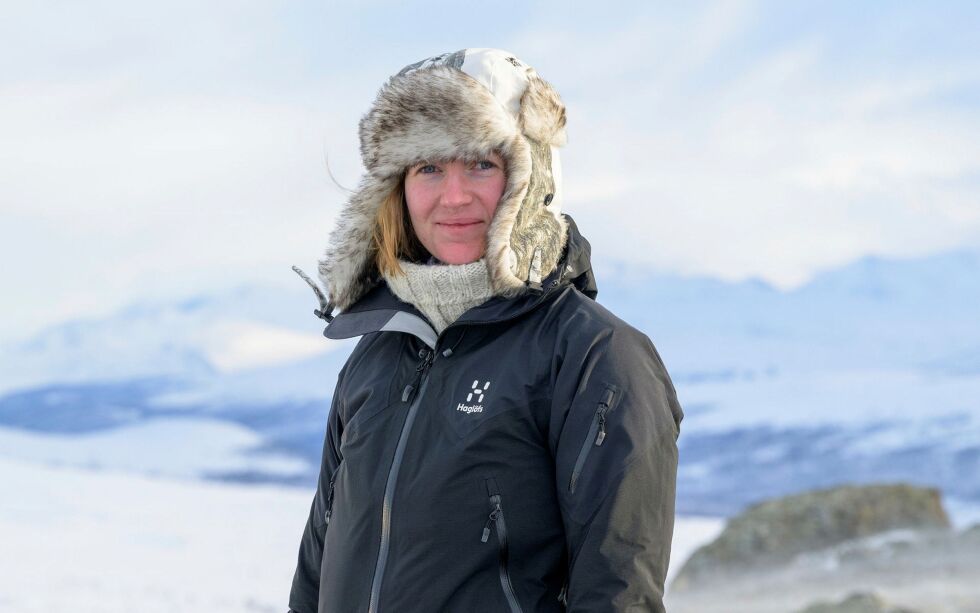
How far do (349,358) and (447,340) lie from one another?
407mm

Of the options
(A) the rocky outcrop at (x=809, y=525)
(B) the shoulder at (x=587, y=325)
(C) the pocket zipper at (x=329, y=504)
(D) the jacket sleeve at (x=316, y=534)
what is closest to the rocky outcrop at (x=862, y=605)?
(A) the rocky outcrop at (x=809, y=525)

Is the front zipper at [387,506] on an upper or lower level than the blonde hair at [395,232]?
lower

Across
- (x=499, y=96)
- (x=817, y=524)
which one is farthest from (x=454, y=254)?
(x=817, y=524)

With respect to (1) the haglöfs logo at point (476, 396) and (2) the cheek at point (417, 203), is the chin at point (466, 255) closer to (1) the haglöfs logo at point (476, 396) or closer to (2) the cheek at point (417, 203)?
(2) the cheek at point (417, 203)

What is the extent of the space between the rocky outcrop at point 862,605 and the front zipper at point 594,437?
3.92 metres

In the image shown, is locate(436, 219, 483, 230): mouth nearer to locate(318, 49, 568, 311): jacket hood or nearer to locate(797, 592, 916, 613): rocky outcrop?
locate(318, 49, 568, 311): jacket hood

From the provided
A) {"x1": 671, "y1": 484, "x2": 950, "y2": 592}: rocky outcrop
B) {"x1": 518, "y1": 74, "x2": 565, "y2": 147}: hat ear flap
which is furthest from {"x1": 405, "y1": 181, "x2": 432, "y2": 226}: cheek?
{"x1": 671, "y1": 484, "x2": 950, "y2": 592}: rocky outcrop

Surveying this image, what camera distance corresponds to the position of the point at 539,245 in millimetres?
1992

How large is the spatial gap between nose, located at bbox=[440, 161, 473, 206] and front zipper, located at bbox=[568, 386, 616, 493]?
1.74 ft

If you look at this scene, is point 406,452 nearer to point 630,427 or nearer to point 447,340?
point 447,340

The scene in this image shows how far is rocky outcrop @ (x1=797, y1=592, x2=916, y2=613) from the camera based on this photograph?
5.12 metres

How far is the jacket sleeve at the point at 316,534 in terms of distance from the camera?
2.29 metres

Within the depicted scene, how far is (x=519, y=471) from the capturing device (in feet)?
5.90

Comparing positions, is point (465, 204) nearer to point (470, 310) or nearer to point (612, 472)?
point (470, 310)
